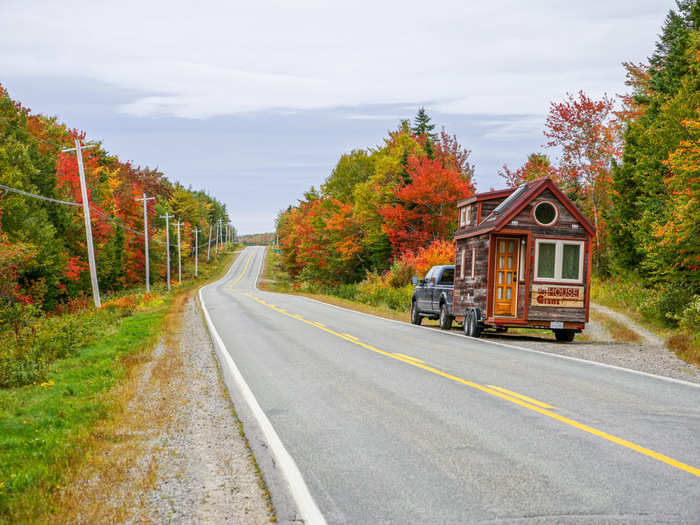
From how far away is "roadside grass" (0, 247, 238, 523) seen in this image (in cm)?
538

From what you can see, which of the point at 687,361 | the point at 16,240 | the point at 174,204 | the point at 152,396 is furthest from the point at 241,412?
the point at 174,204

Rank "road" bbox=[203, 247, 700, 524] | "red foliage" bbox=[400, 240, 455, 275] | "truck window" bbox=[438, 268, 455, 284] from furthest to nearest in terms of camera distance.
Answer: "red foliage" bbox=[400, 240, 455, 275] < "truck window" bbox=[438, 268, 455, 284] < "road" bbox=[203, 247, 700, 524]

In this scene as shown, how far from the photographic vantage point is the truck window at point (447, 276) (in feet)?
75.0

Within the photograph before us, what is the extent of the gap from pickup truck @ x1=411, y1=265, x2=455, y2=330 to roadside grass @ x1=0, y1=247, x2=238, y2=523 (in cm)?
999

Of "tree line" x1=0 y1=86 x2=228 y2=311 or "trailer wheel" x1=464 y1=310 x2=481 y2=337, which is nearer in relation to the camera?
"trailer wheel" x1=464 y1=310 x2=481 y2=337

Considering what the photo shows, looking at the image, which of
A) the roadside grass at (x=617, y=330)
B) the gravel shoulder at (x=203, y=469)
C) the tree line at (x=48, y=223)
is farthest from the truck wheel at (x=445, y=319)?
the tree line at (x=48, y=223)

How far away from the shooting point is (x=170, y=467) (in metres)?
6.16

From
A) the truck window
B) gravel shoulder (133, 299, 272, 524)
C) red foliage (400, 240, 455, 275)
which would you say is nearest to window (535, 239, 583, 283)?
the truck window

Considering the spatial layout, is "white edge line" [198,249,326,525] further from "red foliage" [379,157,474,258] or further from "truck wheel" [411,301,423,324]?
"red foliage" [379,157,474,258]

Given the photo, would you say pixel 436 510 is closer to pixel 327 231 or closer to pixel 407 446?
pixel 407 446

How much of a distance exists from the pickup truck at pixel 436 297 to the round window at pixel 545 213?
14.8ft

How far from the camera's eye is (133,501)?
17.0ft

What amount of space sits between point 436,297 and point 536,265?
5.26 metres

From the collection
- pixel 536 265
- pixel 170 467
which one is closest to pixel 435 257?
pixel 536 265
